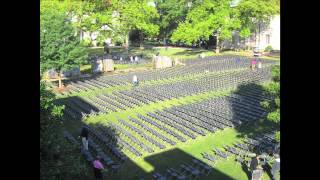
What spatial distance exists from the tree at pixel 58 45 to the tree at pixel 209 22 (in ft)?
91.8

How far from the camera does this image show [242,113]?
23.7 meters

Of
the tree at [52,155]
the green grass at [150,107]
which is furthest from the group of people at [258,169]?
the green grass at [150,107]

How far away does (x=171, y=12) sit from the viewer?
7256cm

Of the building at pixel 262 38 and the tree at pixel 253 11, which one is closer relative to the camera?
the tree at pixel 253 11

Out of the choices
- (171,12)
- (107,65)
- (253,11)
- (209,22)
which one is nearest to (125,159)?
(107,65)

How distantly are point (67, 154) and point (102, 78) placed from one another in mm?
27886

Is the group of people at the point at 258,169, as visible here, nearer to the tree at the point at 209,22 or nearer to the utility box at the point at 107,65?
the utility box at the point at 107,65

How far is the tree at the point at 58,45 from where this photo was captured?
104 feet

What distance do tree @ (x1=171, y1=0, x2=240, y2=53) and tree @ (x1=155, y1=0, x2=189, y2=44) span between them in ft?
34.7

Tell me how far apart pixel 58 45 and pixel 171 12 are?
42.9m

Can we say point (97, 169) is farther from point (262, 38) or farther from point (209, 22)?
point (262, 38)

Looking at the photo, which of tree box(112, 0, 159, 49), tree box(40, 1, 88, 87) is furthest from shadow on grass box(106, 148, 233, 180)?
tree box(112, 0, 159, 49)

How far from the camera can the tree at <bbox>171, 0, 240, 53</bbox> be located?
58500mm

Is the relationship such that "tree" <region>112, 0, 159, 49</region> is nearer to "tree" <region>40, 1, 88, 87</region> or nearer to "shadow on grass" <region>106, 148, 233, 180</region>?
"tree" <region>40, 1, 88, 87</region>
